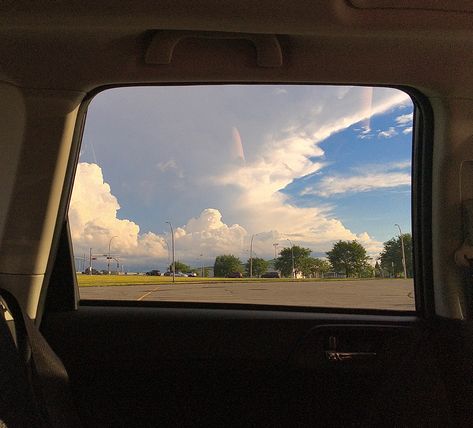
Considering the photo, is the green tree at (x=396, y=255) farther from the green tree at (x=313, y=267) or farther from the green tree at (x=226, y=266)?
the green tree at (x=226, y=266)

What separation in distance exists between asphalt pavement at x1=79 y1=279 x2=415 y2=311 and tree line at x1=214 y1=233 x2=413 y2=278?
0.07m

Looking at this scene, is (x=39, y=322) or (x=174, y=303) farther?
(x=174, y=303)

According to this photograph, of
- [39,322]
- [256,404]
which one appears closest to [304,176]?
[256,404]

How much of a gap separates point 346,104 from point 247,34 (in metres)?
0.89

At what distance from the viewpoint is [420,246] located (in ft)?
8.76

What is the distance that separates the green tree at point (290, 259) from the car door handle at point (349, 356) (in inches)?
21.8

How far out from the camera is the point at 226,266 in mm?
3066

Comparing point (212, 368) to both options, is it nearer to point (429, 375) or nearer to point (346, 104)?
point (429, 375)

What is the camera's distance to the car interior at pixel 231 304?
1.84 metres

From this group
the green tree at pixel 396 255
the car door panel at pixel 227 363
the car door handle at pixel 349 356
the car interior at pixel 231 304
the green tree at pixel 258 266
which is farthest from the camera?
the green tree at pixel 258 266

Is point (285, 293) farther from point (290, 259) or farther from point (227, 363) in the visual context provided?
point (227, 363)

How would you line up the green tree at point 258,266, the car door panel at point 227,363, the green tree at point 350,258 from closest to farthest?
the car door panel at point 227,363, the green tree at point 350,258, the green tree at point 258,266

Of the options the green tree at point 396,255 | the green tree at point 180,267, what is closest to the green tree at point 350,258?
the green tree at point 396,255

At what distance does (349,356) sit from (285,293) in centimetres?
52
